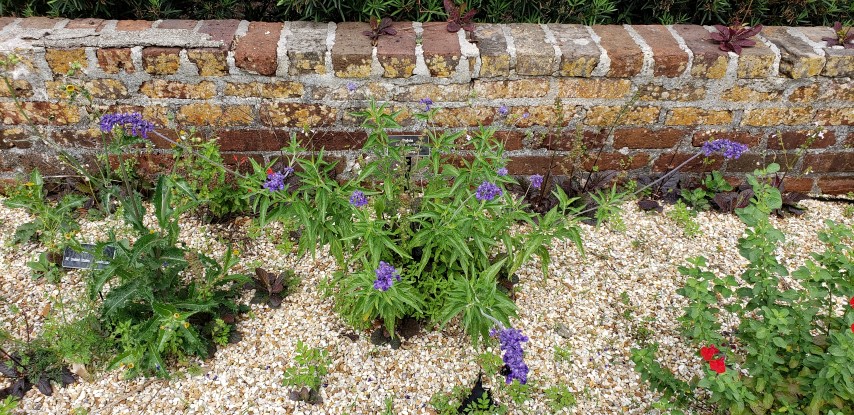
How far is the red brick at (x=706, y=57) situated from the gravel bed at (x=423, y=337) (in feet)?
2.76

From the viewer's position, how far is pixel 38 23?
9.29ft

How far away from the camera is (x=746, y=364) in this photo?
1.91 m

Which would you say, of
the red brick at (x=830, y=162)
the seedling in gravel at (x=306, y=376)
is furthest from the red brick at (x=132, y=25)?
the red brick at (x=830, y=162)

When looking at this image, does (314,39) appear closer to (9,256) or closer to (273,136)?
(273,136)

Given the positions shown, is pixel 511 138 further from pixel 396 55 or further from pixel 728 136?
pixel 728 136

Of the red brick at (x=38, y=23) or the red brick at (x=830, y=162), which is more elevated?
the red brick at (x=38, y=23)

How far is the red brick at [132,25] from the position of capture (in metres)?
2.76

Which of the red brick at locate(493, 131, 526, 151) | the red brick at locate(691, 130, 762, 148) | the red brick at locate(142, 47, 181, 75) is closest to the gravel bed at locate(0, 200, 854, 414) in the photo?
the red brick at locate(691, 130, 762, 148)

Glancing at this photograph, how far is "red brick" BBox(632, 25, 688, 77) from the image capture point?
2791mm

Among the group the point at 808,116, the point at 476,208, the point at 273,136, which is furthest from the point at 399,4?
the point at 808,116

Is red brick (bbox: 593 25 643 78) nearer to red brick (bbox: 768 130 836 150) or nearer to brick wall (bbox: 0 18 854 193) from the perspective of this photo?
brick wall (bbox: 0 18 854 193)

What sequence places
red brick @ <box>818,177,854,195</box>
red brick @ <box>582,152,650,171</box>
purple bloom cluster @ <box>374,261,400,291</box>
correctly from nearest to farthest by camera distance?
purple bloom cluster @ <box>374,261,400,291</box> → red brick @ <box>582,152,650,171</box> → red brick @ <box>818,177,854,195</box>

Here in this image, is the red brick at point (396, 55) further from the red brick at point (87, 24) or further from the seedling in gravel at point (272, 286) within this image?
the red brick at point (87, 24)

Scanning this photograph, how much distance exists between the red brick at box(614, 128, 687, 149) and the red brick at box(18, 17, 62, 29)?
2.97 m
